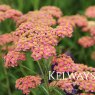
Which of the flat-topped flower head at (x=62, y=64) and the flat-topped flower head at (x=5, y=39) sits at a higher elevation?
the flat-topped flower head at (x=5, y=39)

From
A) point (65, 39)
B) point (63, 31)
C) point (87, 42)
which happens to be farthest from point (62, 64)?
point (65, 39)

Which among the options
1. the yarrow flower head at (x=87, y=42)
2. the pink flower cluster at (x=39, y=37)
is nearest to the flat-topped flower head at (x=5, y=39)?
the pink flower cluster at (x=39, y=37)

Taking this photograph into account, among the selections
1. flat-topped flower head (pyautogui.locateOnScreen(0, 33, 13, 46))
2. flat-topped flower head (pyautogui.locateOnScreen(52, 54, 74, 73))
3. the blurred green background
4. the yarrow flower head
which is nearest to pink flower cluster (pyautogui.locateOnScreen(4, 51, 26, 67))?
flat-topped flower head (pyautogui.locateOnScreen(52, 54, 74, 73))

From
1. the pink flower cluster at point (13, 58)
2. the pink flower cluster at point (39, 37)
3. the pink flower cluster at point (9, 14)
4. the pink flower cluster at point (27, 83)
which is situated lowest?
the pink flower cluster at point (27, 83)

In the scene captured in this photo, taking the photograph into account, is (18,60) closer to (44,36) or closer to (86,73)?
(44,36)

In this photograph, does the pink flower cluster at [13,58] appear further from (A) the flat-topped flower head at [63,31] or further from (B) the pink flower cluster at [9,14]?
(B) the pink flower cluster at [9,14]

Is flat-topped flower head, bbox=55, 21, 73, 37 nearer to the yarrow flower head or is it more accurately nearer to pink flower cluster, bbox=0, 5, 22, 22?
pink flower cluster, bbox=0, 5, 22, 22

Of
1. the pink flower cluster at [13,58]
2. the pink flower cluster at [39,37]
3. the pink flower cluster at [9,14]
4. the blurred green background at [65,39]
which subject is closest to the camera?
the pink flower cluster at [39,37]

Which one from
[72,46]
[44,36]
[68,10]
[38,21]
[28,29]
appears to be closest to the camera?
[44,36]

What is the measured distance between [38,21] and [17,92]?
0.66 meters

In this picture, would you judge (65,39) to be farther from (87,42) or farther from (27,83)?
(27,83)

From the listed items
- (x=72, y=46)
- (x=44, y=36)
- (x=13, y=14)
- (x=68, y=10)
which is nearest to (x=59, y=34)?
(x=44, y=36)

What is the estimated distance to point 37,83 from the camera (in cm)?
188

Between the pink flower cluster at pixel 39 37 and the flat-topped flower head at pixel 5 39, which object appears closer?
the pink flower cluster at pixel 39 37
